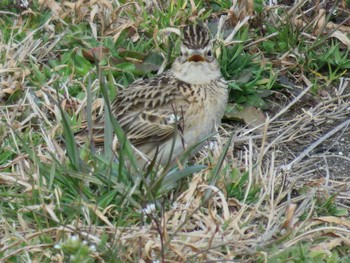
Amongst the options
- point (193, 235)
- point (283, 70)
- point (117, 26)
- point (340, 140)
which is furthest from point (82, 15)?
point (193, 235)

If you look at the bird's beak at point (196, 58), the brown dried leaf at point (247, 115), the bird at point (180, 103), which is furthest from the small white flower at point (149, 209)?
the brown dried leaf at point (247, 115)

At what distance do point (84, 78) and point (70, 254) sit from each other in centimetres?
295

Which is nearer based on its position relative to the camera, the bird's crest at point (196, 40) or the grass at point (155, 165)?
the grass at point (155, 165)

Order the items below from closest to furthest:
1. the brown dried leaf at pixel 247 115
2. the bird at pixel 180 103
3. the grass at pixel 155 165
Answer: the grass at pixel 155 165 → the bird at pixel 180 103 → the brown dried leaf at pixel 247 115

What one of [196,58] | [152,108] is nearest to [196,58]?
[196,58]

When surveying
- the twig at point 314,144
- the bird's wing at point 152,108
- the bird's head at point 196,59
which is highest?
the bird's head at point 196,59

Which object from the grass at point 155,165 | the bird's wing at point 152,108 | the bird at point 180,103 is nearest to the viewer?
the grass at point 155,165

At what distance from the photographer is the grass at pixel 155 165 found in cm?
607

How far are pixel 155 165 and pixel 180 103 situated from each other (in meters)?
0.60

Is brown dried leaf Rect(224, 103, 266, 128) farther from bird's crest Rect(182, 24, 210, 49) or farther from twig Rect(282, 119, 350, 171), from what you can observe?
bird's crest Rect(182, 24, 210, 49)

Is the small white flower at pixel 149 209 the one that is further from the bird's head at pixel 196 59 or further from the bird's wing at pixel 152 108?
the bird's head at pixel 196 59

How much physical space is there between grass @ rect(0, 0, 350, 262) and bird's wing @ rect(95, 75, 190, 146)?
0.27m

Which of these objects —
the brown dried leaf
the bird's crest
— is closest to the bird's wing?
the bird's crest

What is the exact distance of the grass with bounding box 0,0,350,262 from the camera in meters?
6.07
